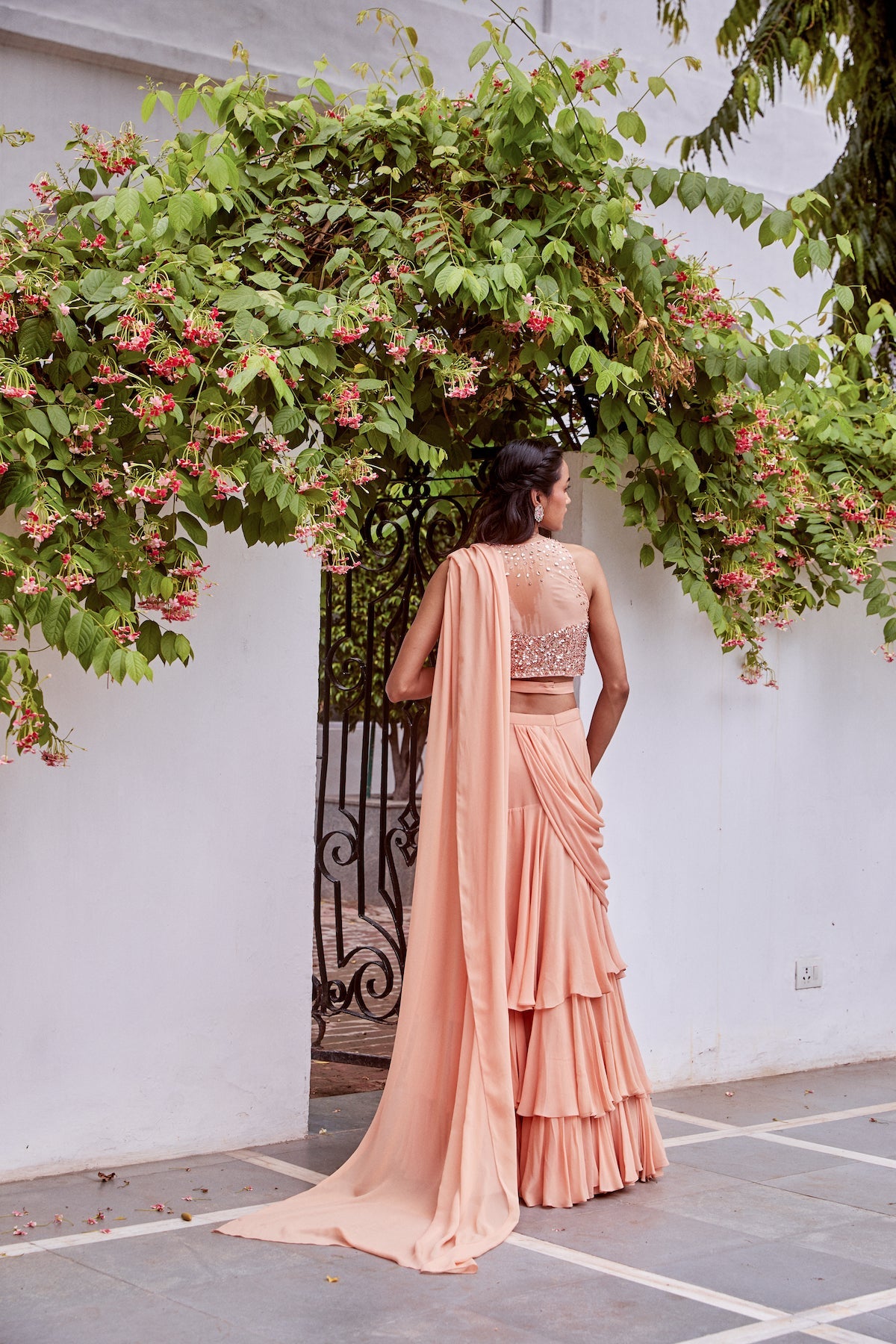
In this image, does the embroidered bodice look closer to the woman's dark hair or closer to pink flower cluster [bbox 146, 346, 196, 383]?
the woman's dark hair

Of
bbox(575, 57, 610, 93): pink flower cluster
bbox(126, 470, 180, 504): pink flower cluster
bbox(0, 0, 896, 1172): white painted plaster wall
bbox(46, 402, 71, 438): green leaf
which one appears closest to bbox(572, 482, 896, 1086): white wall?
bbox(0, 0, 896, 1172): white painted plaster wall

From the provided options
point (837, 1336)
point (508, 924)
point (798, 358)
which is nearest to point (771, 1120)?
point (508, 924)

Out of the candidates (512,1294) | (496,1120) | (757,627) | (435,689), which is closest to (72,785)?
(435,689)

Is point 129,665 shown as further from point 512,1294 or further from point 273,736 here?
point 512,1294

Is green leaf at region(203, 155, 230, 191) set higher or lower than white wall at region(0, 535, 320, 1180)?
higher

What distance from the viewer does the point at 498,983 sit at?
4.18 meters

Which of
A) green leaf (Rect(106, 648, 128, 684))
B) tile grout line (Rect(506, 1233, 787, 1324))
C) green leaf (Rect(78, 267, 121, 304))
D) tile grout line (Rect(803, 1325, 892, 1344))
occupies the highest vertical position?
green leaf (Rect(78, 267, 121, 304))

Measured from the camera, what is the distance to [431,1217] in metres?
4.00

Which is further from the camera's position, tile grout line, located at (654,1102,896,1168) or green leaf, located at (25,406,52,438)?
tile grout line, located at (654,1102,896,1168)

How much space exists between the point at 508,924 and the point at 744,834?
192cm

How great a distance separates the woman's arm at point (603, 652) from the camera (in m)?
4.57

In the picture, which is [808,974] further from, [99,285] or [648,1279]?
[99,285]

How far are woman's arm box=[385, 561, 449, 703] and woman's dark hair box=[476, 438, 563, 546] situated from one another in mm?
216

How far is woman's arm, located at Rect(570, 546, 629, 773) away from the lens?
4570mm
